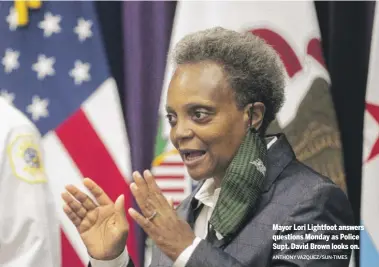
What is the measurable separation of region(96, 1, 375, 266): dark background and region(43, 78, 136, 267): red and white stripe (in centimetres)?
4

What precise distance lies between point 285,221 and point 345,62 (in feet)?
2.56

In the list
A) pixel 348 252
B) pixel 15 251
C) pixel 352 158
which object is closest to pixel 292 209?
pixel 348 252

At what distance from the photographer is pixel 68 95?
171 centimetres

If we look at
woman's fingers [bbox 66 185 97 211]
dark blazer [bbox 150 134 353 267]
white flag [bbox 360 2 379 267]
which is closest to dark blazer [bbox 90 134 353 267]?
dark blazer [bbox 150 134 353 267]

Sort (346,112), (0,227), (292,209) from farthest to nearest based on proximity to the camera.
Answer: (346,112)
(0,227)
(292,209)

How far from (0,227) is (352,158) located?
0.89 m

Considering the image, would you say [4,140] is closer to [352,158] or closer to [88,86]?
[88,86]

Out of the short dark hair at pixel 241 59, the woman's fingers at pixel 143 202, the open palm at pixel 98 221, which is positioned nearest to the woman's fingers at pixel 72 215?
the open palm at pixel 98 221

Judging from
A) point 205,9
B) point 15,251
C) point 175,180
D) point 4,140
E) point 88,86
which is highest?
point 205,9

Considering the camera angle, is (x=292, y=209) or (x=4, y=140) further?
(x=4, y=140)

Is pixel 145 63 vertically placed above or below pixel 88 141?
above

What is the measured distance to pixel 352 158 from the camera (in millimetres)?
1669

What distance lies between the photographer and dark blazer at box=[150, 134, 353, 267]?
935 mm

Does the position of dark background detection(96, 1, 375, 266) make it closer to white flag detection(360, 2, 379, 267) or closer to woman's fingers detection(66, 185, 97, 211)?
white flag detection(360, 2, 379, 267)
